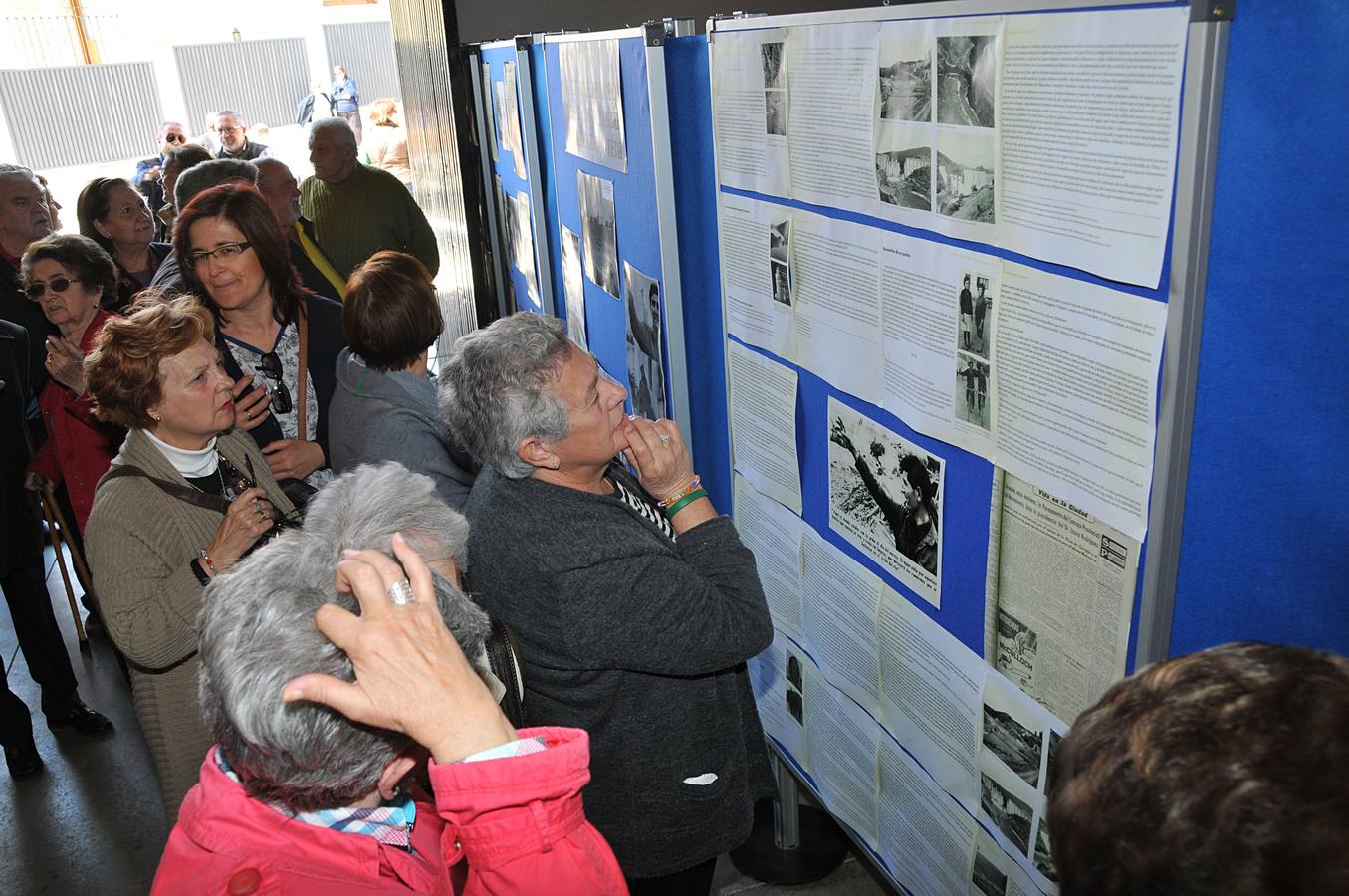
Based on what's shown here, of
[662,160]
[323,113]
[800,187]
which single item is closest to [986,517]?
[800,187]

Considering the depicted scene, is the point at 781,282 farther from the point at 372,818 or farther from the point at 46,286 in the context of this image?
the point at 46,286

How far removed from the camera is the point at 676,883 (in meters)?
2.19

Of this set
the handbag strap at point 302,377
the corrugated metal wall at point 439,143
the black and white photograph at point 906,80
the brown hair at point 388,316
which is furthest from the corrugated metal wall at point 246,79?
the black and white photograph at point 906,80

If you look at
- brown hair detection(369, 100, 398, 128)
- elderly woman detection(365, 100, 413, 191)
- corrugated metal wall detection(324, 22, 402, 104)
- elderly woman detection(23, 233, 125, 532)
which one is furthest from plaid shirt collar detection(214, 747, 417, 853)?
corrugated metal wall detection(324, 22, 402, 104)

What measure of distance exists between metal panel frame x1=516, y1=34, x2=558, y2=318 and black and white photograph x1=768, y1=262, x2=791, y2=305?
1903 millimetres

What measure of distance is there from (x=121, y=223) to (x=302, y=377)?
2070 mm

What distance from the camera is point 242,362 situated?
3238 mm

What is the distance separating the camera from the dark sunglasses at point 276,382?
3250mm

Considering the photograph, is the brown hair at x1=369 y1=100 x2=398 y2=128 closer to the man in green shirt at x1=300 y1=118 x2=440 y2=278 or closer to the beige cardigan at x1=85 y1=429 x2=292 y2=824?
the man in green shirt at x1=300 y1=118 x2=440 y2=278

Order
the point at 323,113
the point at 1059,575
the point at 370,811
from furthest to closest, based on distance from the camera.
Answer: the point at 323,113 < the point at 1059,575 < the point at 370,811

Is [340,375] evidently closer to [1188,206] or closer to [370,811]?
[370,811]

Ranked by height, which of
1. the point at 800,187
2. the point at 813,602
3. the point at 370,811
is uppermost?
the point at 800,187

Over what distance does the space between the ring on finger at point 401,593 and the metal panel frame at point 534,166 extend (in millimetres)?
2839

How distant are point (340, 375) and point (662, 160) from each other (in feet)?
3.74
